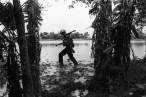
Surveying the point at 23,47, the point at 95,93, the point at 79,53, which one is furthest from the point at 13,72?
the point at 79,53

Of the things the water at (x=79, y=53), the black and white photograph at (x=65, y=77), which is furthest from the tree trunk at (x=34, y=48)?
the water at (x=79, y=53)

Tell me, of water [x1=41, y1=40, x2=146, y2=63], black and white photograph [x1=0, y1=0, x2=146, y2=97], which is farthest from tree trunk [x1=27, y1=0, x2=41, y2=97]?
water [x1=41, y1=40, x2=146, y2=63]

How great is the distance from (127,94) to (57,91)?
272 cm

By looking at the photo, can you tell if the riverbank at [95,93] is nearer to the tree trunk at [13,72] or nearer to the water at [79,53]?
the tree trunk at [13,72]

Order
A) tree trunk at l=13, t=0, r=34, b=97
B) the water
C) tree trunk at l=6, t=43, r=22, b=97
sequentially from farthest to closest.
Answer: the water
tree trunk at l=6, t=43, r=22, b=97
tree trunk at l=13, t=0, r=34, b=97

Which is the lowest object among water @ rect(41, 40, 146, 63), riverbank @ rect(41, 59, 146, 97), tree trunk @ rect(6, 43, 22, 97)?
water @ rect(41, 40, 146, 63)

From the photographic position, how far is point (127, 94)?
8.71 metres

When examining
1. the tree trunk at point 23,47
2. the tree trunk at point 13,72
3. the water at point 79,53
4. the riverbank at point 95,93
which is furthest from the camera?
the water at point 79,53

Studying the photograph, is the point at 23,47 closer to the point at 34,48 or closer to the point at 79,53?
the point at 34,48

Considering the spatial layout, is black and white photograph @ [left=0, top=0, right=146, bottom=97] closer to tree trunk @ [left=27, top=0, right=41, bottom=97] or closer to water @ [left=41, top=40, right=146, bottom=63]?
tree trunk @ [left=27, top=0, right=41, bottom=97]

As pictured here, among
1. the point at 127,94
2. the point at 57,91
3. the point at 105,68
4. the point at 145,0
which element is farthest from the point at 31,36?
the point at 145,0

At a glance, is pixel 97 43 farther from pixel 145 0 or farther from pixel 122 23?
pixel 145 0

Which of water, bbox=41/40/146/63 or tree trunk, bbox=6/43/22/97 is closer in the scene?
tree trunk, bbox=6/43/22/97

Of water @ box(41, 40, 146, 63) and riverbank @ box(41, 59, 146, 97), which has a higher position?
riverbank @ box(41, 59, 146, 97)
